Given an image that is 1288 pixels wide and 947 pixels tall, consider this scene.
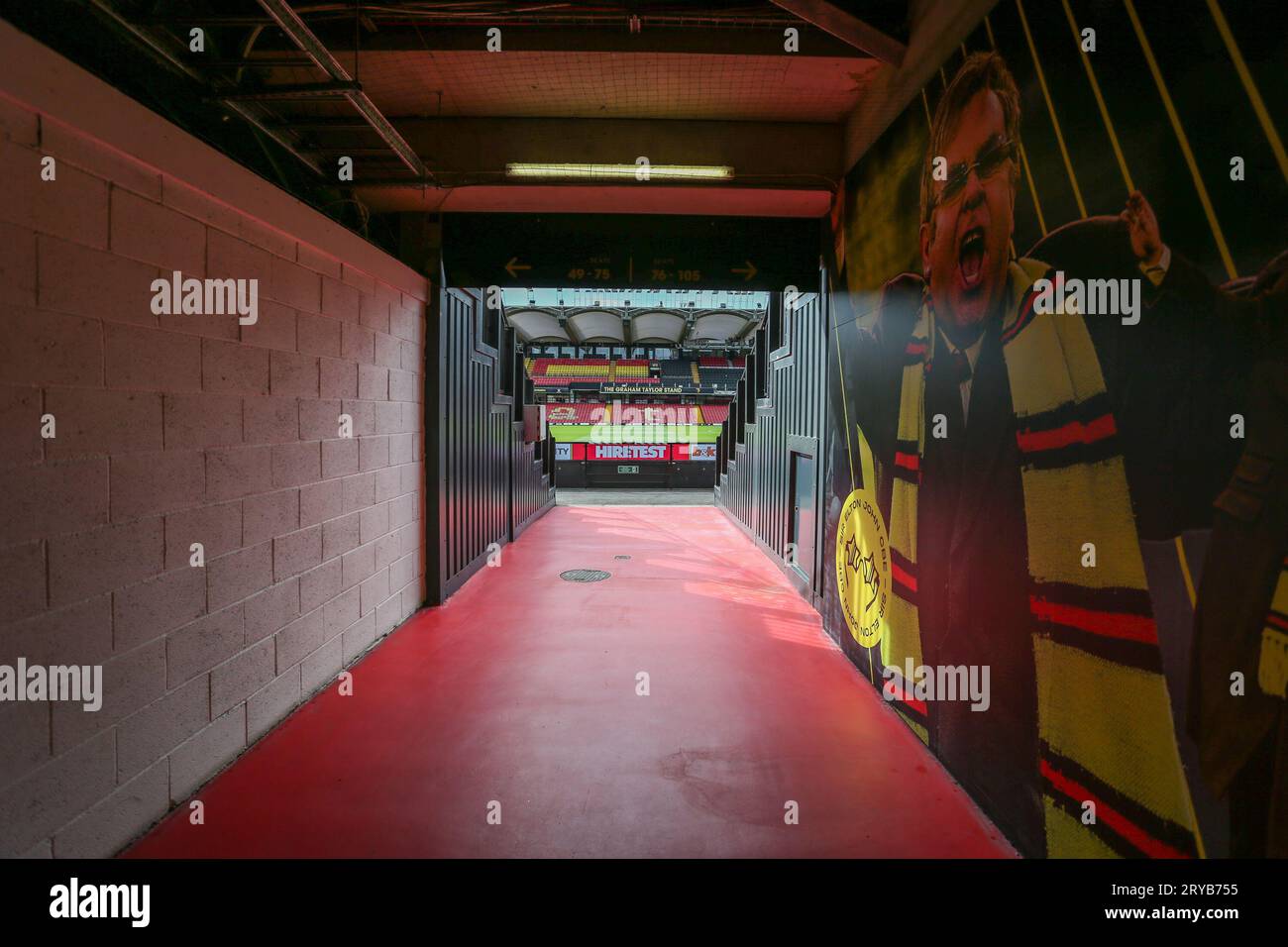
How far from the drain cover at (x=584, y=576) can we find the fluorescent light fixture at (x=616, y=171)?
13.3 feet

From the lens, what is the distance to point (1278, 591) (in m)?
1.51

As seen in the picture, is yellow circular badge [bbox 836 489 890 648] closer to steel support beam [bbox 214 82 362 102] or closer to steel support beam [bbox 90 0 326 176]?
steel support beam [bbox 214 82 362 102]

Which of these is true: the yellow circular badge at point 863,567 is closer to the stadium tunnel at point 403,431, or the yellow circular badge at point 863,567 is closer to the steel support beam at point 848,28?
the stadium tunnel at point 403,431

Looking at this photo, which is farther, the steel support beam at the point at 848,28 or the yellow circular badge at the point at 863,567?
the yellow circular badge at the point at 863,567

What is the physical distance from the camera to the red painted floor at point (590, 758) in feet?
8.38

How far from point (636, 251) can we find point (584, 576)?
11.7 ft

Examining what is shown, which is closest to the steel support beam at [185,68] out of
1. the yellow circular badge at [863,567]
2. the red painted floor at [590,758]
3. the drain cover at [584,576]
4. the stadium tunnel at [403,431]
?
the stadium tunnel at [403,431]

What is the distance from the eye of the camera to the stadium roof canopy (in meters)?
12.6

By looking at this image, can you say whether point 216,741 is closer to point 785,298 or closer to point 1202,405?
point 1202,405

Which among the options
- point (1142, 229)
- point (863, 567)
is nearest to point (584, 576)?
point (863, 567)

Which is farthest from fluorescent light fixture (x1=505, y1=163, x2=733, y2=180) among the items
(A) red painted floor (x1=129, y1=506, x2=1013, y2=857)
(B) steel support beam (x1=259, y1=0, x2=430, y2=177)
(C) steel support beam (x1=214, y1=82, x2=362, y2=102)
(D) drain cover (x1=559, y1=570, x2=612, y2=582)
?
(D) drain cover (x1=559, y1=570, x2=612, y2=582)

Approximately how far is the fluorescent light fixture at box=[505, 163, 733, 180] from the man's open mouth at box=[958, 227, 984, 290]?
2.40 m

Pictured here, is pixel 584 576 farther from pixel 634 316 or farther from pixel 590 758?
pixel 634 316

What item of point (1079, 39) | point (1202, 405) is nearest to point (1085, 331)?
point (1202, 405)
